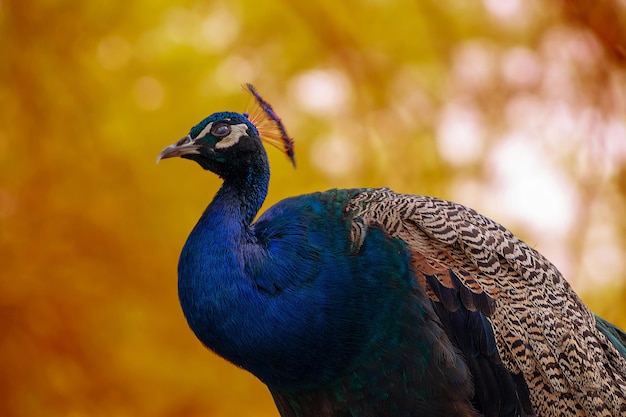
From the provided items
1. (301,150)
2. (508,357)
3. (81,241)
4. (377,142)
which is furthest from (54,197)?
(508,357)

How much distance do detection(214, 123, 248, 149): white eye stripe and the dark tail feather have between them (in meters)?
1.31

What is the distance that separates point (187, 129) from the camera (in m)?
4.26

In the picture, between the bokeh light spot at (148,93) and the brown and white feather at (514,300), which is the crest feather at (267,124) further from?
the bokeh light spot at (148,93)

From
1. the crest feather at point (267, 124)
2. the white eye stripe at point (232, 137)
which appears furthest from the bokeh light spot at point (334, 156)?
the white eye stripe at point (232, 137)

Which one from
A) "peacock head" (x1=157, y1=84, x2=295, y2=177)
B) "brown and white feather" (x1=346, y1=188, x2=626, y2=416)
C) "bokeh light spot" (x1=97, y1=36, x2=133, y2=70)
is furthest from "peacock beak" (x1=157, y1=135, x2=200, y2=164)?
"bokeh light spot" (x1=97, y1=36, x2=133, y2=70)

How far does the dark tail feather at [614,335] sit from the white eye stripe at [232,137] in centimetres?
131

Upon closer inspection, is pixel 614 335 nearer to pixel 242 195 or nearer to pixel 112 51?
pixel 242 195

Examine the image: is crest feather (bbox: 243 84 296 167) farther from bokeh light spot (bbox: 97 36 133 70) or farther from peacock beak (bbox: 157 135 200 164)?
bokeh light spot (bbox: 97 36 133 70)

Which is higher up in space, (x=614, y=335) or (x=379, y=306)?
(x=614, y=335)

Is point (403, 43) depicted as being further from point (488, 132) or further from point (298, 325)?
point (298, 325)

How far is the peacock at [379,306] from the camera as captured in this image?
2.21 metres

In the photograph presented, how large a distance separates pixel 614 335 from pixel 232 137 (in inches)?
56.7

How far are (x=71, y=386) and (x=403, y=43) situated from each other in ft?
8.33

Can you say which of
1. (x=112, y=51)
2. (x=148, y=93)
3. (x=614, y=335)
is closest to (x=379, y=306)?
(x=614, y=335)
